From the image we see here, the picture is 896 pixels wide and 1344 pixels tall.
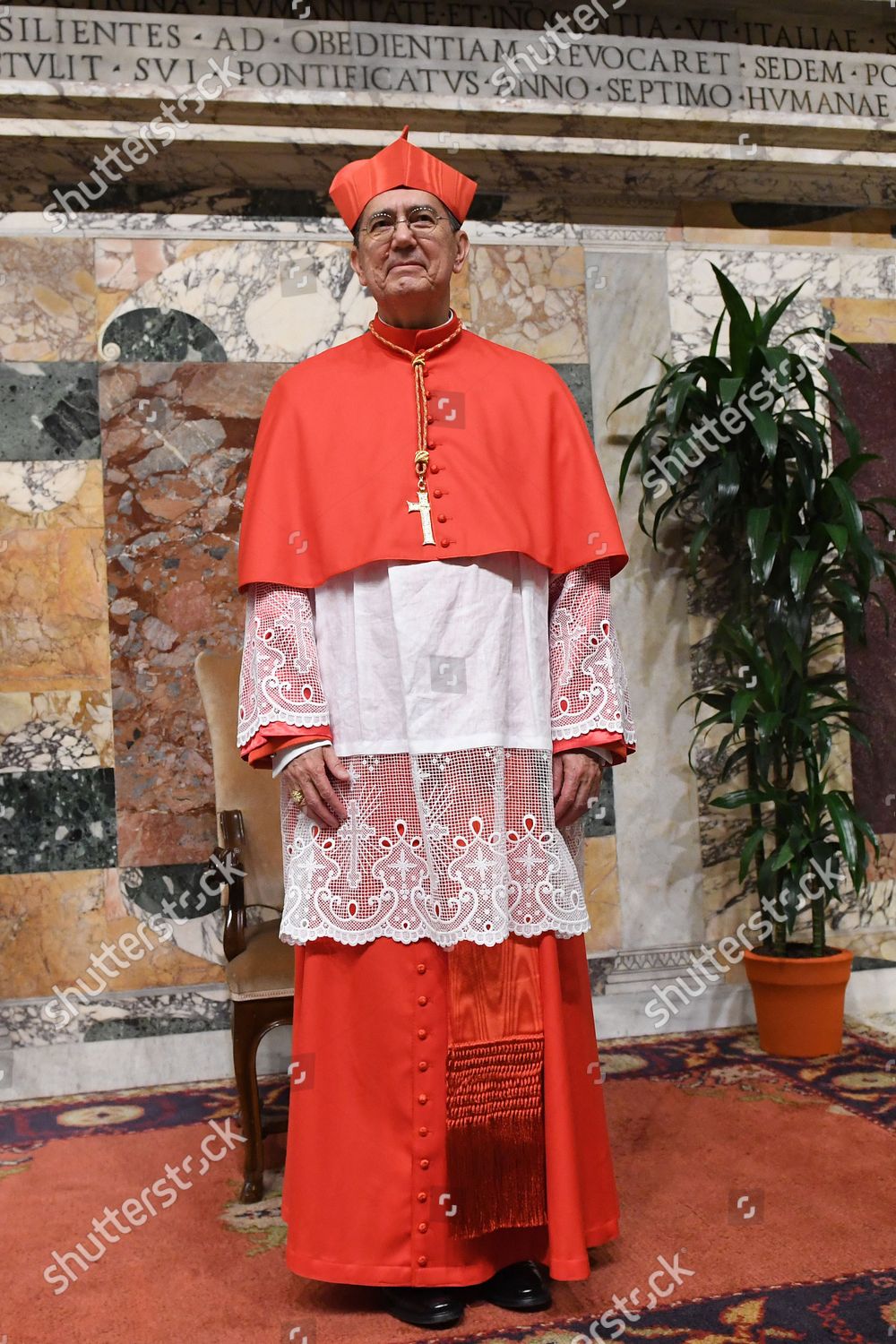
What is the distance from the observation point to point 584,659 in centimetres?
230

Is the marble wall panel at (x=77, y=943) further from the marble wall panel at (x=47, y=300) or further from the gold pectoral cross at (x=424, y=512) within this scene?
the gold pectoral cross at (x=424, y=512)

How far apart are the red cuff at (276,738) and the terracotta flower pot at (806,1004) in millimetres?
2131

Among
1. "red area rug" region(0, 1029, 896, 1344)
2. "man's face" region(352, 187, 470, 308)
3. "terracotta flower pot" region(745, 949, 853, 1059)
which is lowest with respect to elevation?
"red area rug" region(0, 1029, 896, 1344)

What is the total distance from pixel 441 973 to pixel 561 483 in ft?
3.22

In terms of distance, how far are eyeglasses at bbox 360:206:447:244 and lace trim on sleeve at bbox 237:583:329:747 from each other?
691 mm

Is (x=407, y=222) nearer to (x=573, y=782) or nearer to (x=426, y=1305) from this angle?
(x=573, y=782)

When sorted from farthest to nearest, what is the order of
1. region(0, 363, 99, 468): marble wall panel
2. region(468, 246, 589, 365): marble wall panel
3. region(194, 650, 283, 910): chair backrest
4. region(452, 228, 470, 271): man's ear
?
region(468, 246, 589, 365): marble wall panel
region(0, 363, 99, 468): marble wall panel
region(194, 650, 283, 910): chair backrest
region(452, 228, 470, 271): man's ear

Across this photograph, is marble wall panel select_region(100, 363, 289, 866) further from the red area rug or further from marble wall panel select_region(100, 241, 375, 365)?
the red area rug

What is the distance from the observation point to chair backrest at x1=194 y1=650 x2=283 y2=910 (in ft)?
10.7

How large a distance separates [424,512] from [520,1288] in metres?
1.43

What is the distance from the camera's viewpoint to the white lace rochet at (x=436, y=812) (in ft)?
7.13

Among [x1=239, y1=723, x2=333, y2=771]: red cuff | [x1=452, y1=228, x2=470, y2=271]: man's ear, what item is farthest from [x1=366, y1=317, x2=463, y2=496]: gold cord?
[x1=239, y1=723, x2=333, y2=771]: red cuff

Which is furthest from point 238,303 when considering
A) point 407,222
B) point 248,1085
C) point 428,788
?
point 248,1085

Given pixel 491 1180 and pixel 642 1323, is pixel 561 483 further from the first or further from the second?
pixel 642 1323
